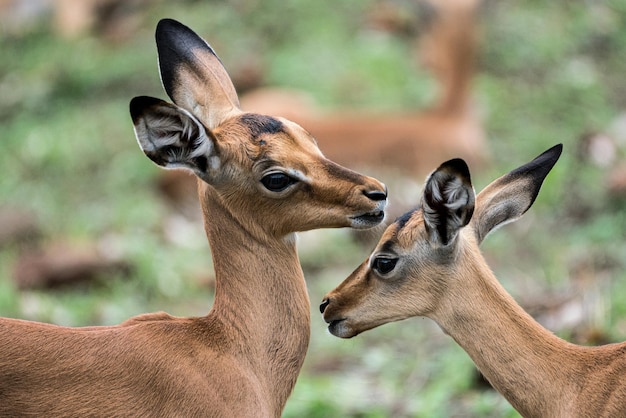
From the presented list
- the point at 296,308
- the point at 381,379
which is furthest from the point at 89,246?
the point at 296,308

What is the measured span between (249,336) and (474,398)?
207 centimetres

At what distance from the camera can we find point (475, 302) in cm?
461

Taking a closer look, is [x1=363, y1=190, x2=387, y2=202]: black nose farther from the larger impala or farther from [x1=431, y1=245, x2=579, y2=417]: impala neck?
[x1=431, y1=245, x2=579, y2=417]: impala neck

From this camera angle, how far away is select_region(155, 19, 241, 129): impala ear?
499 cm

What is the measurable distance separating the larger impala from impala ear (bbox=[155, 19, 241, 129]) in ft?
0.10

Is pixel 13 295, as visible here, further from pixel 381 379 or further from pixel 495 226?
pixel 495 226

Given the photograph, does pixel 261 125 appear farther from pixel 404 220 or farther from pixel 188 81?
pixel 404 220

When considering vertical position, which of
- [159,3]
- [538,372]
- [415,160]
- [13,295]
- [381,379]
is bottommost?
[538,372]

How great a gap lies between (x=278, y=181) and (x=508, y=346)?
3.61ft

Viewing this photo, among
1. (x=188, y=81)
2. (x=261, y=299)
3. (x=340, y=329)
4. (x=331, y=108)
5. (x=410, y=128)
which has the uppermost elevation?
(x=331, y=108)

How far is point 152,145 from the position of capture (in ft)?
14.4

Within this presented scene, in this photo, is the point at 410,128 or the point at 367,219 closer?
the point at 367,219

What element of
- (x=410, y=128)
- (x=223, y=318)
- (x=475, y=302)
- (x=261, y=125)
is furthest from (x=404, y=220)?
(x=410, y=128)

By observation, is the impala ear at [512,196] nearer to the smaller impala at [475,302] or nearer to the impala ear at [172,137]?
the smaller impala at [475,302]
